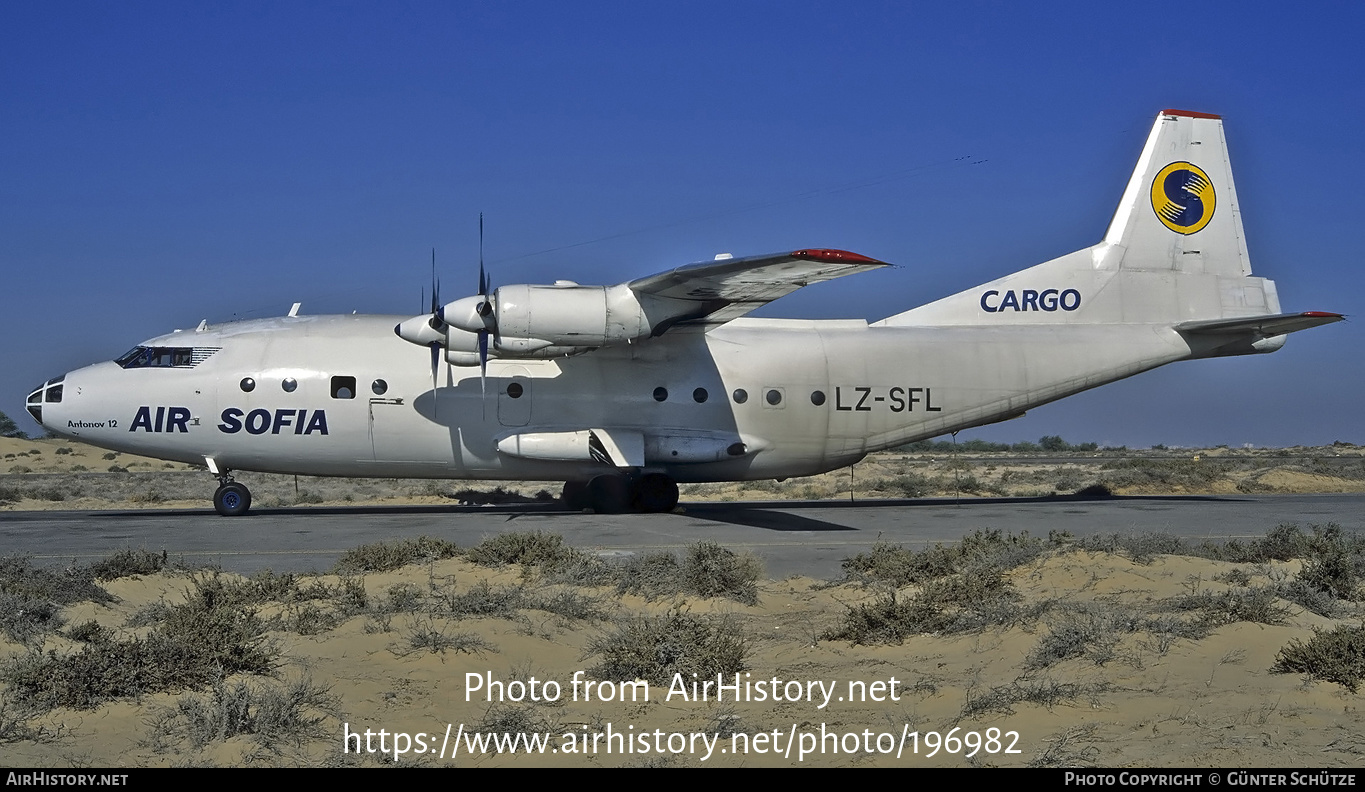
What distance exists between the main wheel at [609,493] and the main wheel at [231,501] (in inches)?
269

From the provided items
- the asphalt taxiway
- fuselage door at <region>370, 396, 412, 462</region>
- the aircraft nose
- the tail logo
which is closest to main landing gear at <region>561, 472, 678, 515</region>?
the asphalt taxiway

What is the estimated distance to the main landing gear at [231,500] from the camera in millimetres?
20953

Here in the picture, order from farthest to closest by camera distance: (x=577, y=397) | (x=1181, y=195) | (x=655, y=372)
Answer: (x=1181, y=195) → (x=655, y=372) → (x=577, y=397)

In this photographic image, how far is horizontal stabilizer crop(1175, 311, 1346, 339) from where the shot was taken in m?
21.8

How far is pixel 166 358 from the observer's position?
21219 mm

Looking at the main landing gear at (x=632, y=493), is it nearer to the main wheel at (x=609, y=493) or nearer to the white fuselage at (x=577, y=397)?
the main wheel at (x=609, y=493)

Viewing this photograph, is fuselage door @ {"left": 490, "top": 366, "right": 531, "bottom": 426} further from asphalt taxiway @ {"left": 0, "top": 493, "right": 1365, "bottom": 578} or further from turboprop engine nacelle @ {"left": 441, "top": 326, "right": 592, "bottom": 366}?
asphalt taxiway @ {"left": 0, "top": 493, "right": 1365, "bottom": 578}

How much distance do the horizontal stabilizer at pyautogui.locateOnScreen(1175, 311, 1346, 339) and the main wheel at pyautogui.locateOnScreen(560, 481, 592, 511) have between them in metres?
13.7

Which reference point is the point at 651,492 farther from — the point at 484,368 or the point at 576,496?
the point at 484,368

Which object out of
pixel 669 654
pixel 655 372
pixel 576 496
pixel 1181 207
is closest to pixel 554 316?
pixel 655 372

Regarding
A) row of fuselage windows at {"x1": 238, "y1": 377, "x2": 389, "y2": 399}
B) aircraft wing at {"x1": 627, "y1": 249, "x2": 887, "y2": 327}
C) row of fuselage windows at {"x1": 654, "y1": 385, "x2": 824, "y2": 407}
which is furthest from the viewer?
row of fuselage windows at {"x1": 654, "y1": 385, "x2": 824, "y2": 407}

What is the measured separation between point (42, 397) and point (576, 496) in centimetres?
1063
